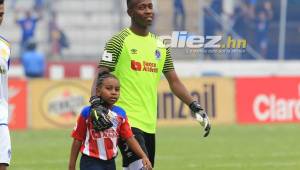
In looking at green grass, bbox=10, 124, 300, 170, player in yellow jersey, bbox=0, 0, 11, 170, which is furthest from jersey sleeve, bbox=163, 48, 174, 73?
green grass, bbox=10, 124, 300, 170

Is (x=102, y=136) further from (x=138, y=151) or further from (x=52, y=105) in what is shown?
(x=52, y=105)

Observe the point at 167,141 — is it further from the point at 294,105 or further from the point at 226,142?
the point at 294,105

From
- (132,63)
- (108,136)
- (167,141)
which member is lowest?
(167,141)

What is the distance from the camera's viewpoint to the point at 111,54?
8.22 meters

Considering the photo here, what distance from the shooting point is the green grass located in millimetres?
13539

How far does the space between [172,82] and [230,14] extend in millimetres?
14642

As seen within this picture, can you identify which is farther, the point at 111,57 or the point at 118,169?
the point at 118,169

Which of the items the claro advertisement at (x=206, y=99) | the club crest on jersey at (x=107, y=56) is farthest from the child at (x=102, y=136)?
the claro advertisement at (x=206, y=99)

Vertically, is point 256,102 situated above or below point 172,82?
below

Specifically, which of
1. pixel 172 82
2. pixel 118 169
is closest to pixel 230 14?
pixel 118 169

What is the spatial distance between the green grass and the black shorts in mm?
4662

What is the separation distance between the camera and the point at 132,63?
830 centimetres

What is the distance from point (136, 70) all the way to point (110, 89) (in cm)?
78

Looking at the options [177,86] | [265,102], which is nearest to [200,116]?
[177,86]
